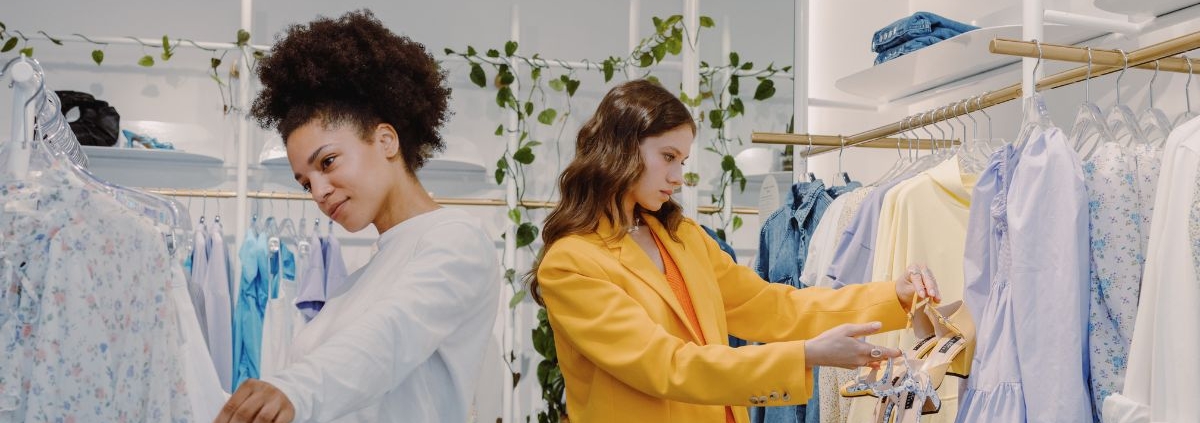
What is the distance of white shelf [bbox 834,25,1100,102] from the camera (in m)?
2.50

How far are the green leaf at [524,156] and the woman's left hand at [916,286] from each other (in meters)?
2.42

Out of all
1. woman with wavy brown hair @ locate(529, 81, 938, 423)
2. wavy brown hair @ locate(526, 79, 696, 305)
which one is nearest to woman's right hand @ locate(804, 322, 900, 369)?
woman with wavy brown hair @ locate(529, 81, 938, 423)

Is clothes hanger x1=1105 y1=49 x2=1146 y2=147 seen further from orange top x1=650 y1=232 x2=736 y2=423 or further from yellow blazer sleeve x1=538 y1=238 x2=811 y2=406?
orange top x1=650 y1=232 x2=736 y2=423

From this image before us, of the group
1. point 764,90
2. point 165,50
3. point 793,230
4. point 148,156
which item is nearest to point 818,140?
point 793,230

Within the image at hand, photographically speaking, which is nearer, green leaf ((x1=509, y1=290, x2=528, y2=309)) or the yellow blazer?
the yellow blazer

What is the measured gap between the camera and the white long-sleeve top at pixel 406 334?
4.33 ft

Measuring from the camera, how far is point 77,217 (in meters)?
1.36

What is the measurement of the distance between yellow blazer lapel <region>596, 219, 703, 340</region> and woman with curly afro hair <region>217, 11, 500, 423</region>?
404 millimetres

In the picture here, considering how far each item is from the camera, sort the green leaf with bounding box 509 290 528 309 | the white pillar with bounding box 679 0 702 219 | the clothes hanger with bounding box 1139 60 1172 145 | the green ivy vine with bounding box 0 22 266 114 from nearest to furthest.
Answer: the clothes hanger with bounding box 1139 60 1172 145 → the white pillar with bounding box 679 0 702 219 → the green ivy vine with bounding box 0 22 266 114 → the green leaf with bounding box 509 290 528 309

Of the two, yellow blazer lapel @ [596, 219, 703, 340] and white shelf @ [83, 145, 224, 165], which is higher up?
white shelf @ [83, 145, 224, 165]

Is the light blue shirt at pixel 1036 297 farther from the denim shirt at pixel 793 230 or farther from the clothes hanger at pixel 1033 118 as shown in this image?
the denim shirt at pixel 793 230

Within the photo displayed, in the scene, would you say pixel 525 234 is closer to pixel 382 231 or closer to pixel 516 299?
pixel 516 299

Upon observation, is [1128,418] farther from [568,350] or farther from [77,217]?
[77,217]

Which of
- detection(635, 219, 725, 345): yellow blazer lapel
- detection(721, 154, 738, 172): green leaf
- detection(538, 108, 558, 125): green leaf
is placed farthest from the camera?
detection(538, 108, 558, 125): green leaf
